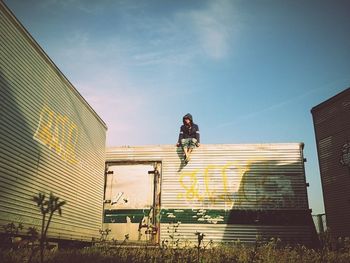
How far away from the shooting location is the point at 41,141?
25.4ft

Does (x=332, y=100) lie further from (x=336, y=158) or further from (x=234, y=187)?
(x=234, y=187)

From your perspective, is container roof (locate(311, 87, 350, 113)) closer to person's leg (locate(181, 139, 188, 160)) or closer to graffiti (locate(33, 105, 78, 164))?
person's leg (locate(181, 139, 188, 160))

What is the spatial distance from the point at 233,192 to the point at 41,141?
283 inches

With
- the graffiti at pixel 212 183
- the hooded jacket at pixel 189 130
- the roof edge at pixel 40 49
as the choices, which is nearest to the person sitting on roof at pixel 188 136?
the hooded jacket at pixel 189 130

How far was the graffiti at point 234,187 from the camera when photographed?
11727 millimetres

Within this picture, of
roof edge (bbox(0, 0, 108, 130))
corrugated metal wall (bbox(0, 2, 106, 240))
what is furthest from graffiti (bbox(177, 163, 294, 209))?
roof edge (bbox(0, 0, 108, 130))

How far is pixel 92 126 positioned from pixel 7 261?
7.35 metres

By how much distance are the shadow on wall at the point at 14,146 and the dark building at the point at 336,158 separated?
9.56 metres

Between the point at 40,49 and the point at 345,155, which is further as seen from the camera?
the point at 345,155

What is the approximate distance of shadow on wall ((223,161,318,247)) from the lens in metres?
11.2

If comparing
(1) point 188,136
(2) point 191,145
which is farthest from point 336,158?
(1) point 188,136

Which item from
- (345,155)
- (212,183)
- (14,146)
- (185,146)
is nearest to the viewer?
(14,146)

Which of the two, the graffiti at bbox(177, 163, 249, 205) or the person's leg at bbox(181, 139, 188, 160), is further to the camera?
the person's leg at bbox(181, 139, 188, 160)

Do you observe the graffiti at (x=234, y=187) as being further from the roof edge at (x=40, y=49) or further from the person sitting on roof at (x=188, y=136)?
the roof edge at (x=40, y=49)
